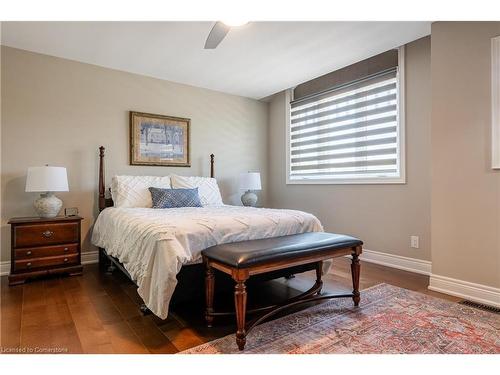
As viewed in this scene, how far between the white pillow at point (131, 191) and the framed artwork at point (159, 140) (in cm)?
48

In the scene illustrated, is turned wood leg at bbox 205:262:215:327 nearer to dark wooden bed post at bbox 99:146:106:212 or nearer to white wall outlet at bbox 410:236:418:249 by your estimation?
dark wooden bed post at bbox 99:146:106:212

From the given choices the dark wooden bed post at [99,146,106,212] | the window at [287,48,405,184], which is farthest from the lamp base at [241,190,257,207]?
the dark wooden bed post at [99,146,106,212]

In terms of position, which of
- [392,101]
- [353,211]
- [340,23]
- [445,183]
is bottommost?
[353,211]

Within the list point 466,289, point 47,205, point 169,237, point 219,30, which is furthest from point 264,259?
point 47,205

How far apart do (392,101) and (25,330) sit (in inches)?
155

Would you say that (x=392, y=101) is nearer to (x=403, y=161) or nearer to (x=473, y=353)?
(x=403, y=161)

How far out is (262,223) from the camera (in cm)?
244

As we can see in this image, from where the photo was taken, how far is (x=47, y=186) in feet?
9.79

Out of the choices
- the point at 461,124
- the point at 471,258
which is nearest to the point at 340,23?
the point at 461,124

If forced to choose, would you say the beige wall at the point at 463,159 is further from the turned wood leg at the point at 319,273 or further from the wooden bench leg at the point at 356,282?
the turned wood leg at the point at 319,273

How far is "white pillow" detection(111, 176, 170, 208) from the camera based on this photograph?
11.1 ft

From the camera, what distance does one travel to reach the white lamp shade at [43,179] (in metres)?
2.97

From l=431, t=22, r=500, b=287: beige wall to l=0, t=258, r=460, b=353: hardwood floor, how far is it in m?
0.39

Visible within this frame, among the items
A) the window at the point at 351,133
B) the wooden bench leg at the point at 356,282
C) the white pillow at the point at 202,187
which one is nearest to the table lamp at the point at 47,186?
the white pillow at the point at 202,187
